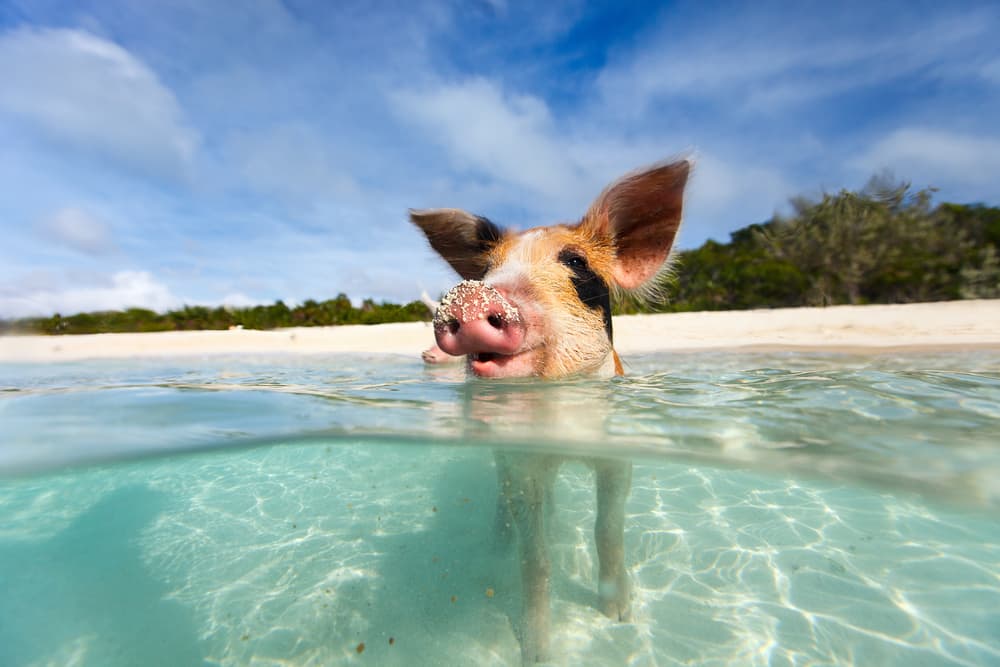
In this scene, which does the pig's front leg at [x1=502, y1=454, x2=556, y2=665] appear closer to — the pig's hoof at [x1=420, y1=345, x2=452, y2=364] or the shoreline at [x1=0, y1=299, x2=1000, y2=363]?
the pig's hoof at [x1=420, y1=345, x2=452, y2=364]

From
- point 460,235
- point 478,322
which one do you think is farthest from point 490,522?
point 478,322

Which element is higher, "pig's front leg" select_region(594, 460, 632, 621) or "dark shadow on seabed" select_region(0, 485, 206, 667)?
"pig's front leg" select_region(594, 460, 632, 621)

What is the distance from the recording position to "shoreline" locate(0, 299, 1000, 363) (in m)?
10.3

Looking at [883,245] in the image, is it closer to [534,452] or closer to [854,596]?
[854,596]

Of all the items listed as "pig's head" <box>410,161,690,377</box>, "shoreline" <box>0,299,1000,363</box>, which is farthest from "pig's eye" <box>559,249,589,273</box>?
"shoreline" <box>0,299,1000,363</box>

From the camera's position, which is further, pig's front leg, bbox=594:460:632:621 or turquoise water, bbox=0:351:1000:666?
turquoise water, bbox=0:351:1000:666

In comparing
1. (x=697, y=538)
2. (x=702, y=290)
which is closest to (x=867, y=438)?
(x=697, y=538)

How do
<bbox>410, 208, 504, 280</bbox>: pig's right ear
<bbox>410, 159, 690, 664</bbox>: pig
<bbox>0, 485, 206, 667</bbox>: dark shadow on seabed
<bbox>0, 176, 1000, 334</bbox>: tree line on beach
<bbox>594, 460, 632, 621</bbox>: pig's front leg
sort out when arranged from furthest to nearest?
<bbox>0, 176, 1000, 334</bbox>: tree line on beach, <bbox>410, 208, 504, 280</bbox>: pig's right ear, <bbox>0, 485, 206, 667</bbox>: dark shadow on seabed, <bbox>594, 460, 632, 621</bbox>: pig's front leg, <bbox>410, 159, 690, 664</bbox>: pig

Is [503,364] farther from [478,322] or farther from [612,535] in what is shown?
[612,535]

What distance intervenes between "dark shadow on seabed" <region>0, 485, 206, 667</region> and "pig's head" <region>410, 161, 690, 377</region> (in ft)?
10.1

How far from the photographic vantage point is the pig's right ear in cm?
408

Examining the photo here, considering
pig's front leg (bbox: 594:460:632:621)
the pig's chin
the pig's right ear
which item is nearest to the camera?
the pig's chin

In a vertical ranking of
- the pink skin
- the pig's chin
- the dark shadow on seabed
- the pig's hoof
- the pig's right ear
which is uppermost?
the pig's right ear

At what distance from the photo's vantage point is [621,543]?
347cm
